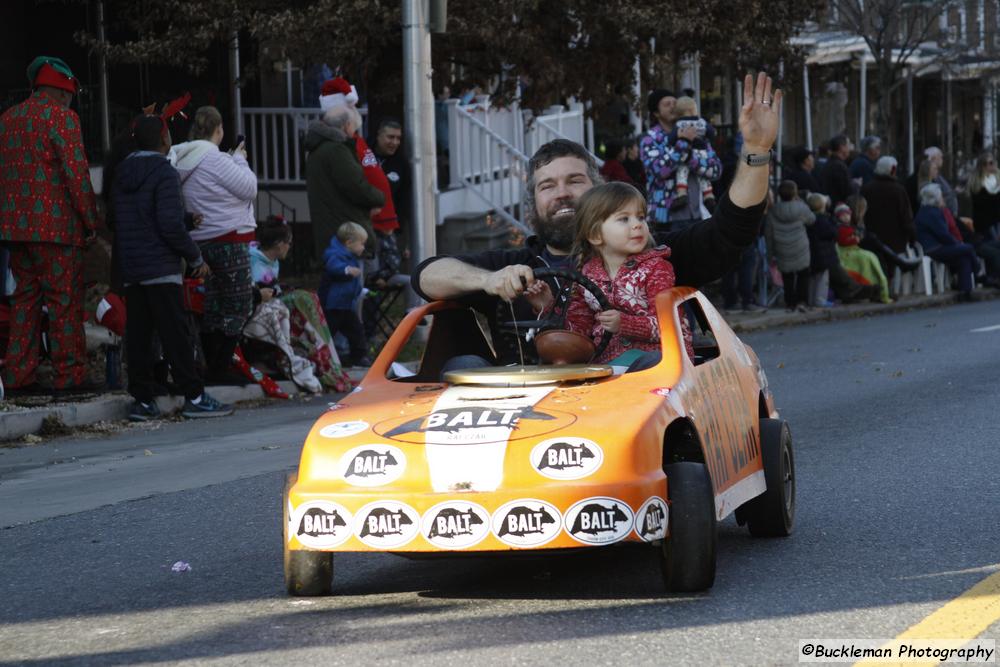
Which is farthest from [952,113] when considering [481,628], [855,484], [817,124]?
[481,628]

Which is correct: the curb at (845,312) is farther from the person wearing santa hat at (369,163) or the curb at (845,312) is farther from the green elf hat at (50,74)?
the green elf hat at (50,74)

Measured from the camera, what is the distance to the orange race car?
17.7 feet

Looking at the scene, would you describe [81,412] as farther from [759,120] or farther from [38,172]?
[759,120]

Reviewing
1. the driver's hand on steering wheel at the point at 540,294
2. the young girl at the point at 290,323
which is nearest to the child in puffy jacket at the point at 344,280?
the young girl at the point at 290,323

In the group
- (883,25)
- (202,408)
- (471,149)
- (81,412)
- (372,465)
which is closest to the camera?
(372,465)

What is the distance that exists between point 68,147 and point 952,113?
42673mm

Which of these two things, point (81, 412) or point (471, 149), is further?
point (471, 149)

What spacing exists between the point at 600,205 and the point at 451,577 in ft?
4.72

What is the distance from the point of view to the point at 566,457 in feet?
18.1

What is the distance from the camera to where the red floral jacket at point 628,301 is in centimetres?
664

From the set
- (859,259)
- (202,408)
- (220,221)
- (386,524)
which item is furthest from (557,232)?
(859,259)

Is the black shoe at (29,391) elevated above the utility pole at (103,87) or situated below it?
below

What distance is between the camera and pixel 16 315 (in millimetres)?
11922

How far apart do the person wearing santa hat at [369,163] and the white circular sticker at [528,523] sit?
9825 mm
